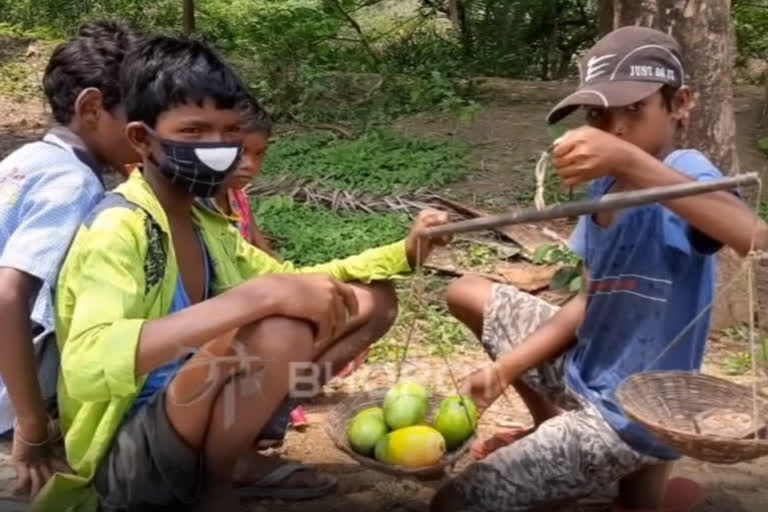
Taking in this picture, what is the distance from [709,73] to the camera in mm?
4629

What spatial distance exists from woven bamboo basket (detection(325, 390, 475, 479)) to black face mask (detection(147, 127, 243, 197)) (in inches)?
29.6

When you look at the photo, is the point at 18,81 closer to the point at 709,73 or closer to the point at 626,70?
the point at 709,73

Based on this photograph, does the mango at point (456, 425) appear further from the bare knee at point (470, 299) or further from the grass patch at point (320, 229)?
the grass patch at point (320, 229)

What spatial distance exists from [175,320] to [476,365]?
6.78 feet

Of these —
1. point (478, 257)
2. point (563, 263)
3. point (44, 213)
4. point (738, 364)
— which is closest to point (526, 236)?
point (478, 257)

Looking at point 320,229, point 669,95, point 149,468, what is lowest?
point 320,229

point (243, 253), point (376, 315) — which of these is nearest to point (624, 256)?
point (376, 315)

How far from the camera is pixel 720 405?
9.04 feet

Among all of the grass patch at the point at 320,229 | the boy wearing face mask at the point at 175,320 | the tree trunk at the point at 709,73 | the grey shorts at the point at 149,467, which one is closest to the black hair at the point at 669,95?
the boy wearing face mask at the point at 175,320

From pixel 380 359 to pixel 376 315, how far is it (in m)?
1.37

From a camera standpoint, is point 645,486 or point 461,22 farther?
point 461,22

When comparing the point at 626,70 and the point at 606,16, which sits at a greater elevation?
the point at 626,70

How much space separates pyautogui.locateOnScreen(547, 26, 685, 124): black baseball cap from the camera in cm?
259

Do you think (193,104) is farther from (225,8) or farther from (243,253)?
(225,8)
